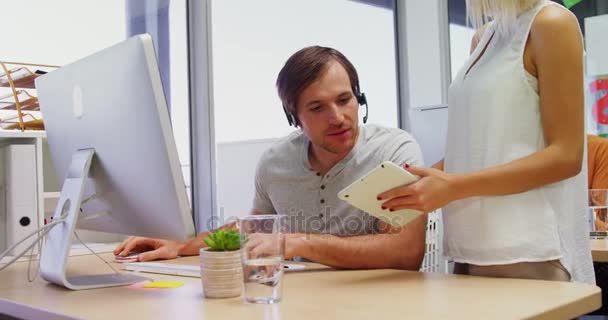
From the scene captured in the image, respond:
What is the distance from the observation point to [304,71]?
1751 millimetres

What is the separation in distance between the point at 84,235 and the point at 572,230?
6.33 feet

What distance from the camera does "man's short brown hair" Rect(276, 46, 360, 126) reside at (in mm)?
1751

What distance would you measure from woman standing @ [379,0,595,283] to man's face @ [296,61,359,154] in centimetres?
46

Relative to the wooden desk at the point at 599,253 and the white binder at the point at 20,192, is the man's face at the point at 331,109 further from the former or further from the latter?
the white binder at the point at 20,192

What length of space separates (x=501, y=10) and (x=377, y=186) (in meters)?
0.45

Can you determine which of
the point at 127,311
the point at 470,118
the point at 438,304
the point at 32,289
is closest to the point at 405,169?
the point at 470,118

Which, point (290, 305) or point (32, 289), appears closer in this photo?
point (290, 305)

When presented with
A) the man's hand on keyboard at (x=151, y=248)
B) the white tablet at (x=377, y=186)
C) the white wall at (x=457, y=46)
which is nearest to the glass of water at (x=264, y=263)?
the white tablet at (x=377, y=186)

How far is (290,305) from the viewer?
3.35 feet

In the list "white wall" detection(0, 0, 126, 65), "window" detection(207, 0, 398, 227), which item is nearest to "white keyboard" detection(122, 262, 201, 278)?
"window" detection(207, 0, 398, 227)

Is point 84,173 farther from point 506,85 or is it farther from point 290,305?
point 506,85

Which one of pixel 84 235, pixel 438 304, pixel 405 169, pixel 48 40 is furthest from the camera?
pixel 48 40

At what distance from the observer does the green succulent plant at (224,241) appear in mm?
1141

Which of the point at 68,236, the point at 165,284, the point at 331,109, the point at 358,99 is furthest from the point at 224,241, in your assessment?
the point at 358,99
